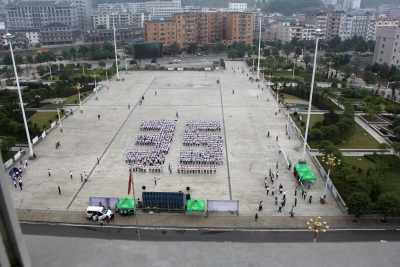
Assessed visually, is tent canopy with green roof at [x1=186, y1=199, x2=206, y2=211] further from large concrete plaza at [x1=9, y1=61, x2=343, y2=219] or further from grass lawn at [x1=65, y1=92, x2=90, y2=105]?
grass lawn at [x1=65, y1=92, x2=90, y2=105]

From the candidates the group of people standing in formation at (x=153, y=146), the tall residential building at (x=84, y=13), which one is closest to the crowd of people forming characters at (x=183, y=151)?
the group of people standing in formation at (x=153, y=146)

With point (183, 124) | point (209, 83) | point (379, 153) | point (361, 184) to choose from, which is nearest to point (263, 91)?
point (209, 83)

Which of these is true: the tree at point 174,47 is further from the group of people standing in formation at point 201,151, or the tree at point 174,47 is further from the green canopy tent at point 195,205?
the green canopy tent at point 195,205

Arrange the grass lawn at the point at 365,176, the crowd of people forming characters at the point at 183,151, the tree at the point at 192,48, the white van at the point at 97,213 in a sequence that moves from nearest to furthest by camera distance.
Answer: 1. the white van at the point at 97,213
2. the grass lawn at the point at 365,176
3. the crowd of people forming characters at the point at 183,151
4. the tree at the point at 192,48

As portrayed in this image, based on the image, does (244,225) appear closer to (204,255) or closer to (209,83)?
(204,255)

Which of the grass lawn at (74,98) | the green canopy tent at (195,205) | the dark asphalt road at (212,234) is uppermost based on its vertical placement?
the grass lawn at (74,98)

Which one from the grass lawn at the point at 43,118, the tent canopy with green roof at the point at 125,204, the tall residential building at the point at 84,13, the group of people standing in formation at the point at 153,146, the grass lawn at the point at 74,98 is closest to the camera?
the tent canopy with green roof at the point at 125,204
